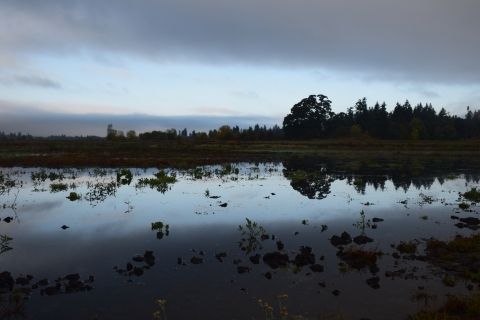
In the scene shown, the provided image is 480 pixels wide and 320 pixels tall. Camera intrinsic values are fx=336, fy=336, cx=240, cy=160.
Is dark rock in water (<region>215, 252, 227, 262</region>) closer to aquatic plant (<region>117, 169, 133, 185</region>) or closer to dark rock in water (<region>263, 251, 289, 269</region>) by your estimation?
dark rock in water (<region>263, 251, 289, 269</region>)

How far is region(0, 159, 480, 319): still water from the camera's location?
6145 mm

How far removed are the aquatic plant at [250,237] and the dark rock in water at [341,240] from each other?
2.00m

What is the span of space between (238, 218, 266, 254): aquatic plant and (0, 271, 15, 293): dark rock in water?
518 cm

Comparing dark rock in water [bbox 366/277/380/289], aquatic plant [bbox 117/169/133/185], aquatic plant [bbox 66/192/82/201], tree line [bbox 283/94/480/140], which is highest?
tree line [bbox 283/94/480/140]

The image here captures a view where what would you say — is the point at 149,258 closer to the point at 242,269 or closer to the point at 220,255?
the point at 220,255

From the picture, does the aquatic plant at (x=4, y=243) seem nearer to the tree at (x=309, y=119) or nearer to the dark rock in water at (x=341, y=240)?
the dark rock in water at (x=341, y=240)

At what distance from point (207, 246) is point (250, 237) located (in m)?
1.35

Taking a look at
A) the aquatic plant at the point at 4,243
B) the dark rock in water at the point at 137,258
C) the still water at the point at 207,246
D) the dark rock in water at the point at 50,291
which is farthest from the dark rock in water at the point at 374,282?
the aquatic plant at the point at 4,243

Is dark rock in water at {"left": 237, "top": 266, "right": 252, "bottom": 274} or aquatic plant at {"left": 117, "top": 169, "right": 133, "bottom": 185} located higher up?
aquatic plant at {"left": 117, "top": 169, "right": 133, "bottom": 185}

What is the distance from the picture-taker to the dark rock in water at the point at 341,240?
9.21 meters

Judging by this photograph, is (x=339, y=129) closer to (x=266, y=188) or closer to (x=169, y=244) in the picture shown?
(x=266, y=188)

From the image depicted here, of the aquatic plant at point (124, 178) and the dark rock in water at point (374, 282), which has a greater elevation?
the aquatic plant at point (124, 178)

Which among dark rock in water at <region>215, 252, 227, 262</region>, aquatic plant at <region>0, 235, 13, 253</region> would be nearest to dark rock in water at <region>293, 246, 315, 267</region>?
dark rock in water at <region>215, 252, 227, 262</region>

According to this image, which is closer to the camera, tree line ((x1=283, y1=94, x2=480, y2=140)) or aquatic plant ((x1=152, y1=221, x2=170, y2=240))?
aquatic plant ((x1=152, y1=221, x2=170, y2=240))
